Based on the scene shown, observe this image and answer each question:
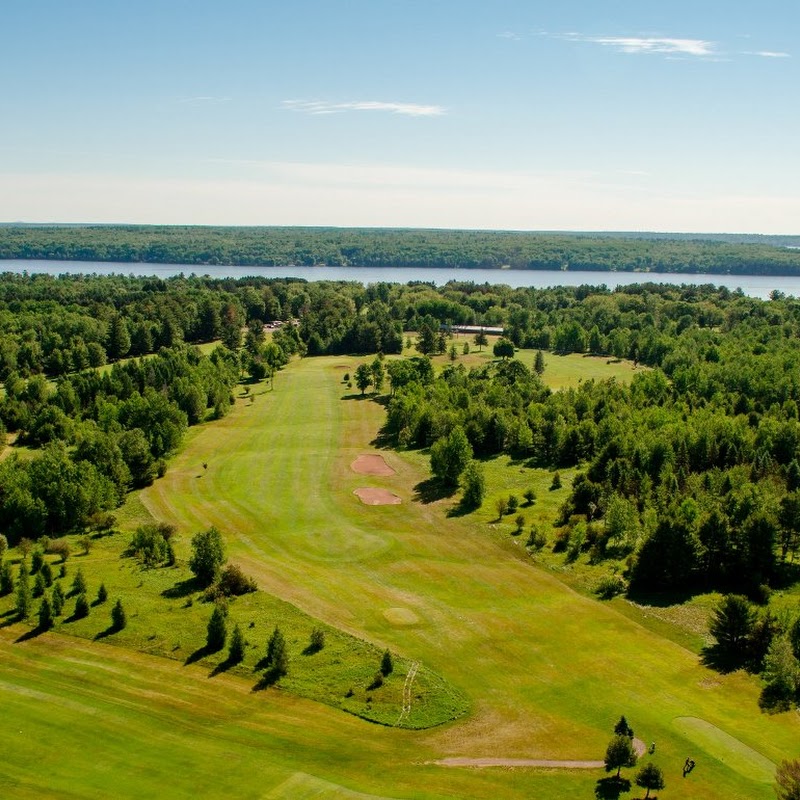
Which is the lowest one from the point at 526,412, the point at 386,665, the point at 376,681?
the point at 376,681

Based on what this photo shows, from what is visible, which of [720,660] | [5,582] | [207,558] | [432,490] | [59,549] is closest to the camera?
[720,660]

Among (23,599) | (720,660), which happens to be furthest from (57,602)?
(720,660)

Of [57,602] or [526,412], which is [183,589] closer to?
[57,602]

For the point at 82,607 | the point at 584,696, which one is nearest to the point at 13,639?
the point at 82,607

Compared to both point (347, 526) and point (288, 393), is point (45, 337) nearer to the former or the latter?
point (288, 393)

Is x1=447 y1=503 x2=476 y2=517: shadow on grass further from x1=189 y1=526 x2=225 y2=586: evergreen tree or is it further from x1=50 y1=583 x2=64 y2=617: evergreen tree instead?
x1=50 y1=583 x2=64 y2=617: evergreen tree

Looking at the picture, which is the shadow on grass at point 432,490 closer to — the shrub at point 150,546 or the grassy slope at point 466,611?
the grassy slope at point 466,611
